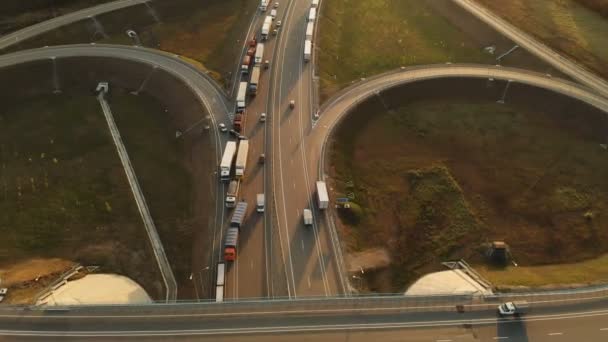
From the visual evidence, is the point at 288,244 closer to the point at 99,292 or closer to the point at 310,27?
the point at 99,292

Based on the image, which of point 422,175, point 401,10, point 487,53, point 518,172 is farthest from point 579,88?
point 401,10

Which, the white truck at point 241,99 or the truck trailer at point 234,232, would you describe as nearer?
the truck trailer at point 234,232

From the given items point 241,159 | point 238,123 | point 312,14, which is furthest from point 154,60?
point 312,14

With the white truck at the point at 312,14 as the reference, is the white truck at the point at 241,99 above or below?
below

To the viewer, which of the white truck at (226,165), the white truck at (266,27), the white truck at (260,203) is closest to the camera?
the white truck at (260,203)

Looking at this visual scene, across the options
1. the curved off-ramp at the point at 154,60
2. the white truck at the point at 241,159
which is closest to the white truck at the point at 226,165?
the white truck at the point at 241,159

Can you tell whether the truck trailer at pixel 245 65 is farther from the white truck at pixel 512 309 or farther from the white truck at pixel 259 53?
the white truck at pixel 512 309
